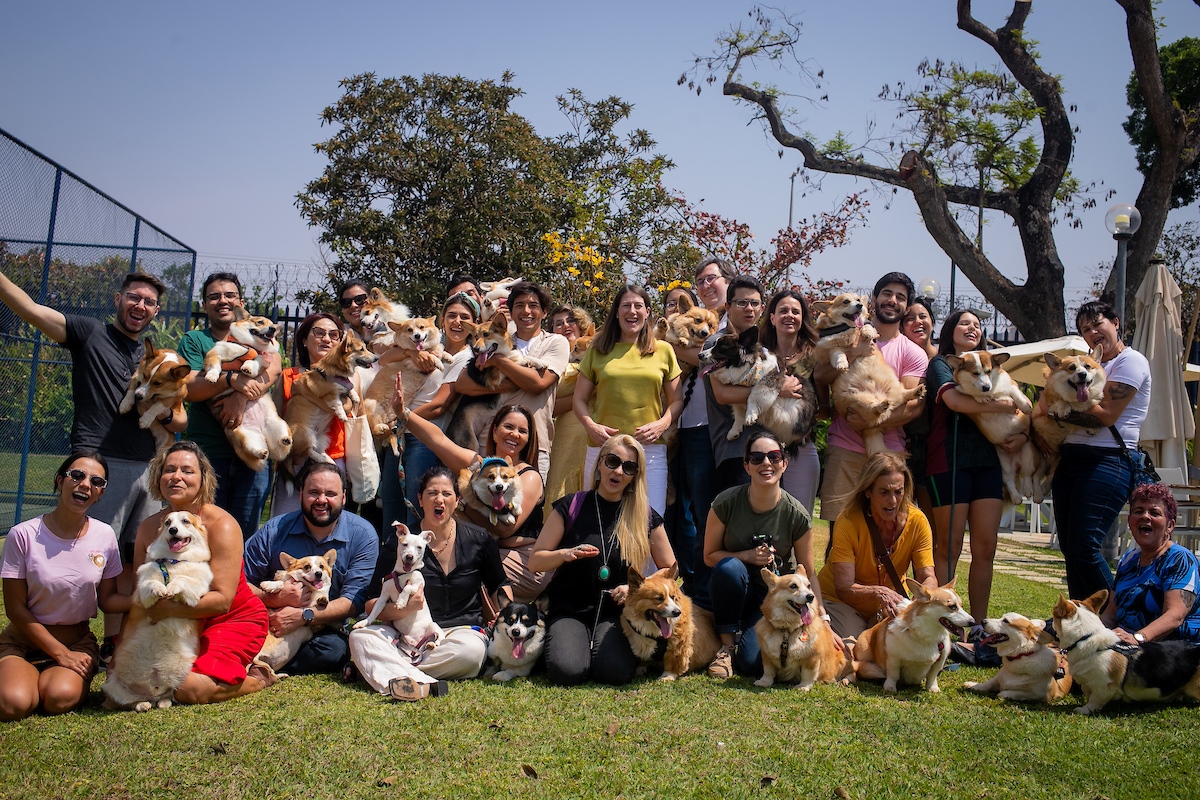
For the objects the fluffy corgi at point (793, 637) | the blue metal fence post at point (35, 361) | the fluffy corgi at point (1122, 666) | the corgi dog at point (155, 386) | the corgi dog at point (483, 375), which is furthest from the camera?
the blue metal fence post at point (35, 361)

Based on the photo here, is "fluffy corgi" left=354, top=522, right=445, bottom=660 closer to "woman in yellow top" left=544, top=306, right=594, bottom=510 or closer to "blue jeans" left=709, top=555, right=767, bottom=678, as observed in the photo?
"woman in yellow top" left=544, top=306, right=594, bottom=510

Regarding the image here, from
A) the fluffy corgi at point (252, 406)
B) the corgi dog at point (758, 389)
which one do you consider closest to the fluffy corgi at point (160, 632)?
the fluffy corgi at point (252, 406)

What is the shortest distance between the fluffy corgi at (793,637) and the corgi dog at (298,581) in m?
2.13

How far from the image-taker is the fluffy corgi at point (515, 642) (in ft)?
13.8

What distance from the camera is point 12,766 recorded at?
9.65ft

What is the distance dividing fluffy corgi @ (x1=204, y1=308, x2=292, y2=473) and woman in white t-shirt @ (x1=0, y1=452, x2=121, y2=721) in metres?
1.02

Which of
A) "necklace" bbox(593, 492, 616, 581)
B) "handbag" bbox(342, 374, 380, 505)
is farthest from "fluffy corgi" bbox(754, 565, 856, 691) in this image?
"handbag" bbox(342, 374, 380, 505)

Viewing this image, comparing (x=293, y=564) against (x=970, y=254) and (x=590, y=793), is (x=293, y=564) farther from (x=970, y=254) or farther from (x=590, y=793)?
(x=970, y=254)

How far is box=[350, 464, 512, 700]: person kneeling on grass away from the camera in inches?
157

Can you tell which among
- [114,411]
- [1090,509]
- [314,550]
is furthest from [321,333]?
[1090,509]

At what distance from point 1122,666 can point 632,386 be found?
2709 millimetres

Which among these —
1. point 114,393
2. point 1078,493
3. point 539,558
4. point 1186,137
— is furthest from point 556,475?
point 1186,137

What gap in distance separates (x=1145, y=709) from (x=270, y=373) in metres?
4.76

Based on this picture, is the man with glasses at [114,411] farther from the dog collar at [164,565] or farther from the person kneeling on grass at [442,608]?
the person kneeling on grass at [442,608]
